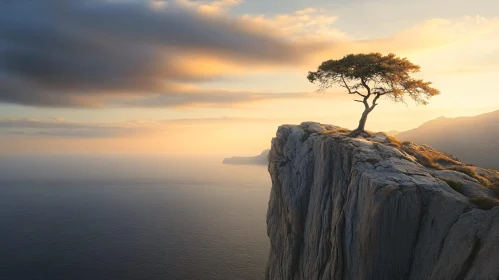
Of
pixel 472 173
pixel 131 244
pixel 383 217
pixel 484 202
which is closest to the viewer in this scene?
pixel 484 202

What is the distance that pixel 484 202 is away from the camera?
75.0 feet

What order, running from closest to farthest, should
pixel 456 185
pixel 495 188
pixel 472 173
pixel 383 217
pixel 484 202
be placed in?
pixel 484 202, pixel 383 217, pixel 456 185, pixel 495 188, pixel 472 173

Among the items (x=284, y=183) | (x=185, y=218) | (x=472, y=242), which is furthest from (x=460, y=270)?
(x=185, y=218)

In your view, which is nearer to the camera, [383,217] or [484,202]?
[484,202]

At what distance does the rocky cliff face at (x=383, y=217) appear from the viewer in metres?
21.0

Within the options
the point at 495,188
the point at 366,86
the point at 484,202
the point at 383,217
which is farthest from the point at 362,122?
the point at 484,202

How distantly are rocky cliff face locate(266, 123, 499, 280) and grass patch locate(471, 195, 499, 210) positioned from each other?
117mm

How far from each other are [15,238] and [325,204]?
159618 millimetres

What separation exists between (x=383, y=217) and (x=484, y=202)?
7.73 meters

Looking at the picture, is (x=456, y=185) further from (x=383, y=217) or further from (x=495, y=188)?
(x=383, y=217)

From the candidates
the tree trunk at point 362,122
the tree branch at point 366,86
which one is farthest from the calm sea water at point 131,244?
the tree branch at point 366,86

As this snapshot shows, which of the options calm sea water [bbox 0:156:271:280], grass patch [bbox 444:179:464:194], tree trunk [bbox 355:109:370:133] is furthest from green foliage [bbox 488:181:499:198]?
calm sea water [bbox 0:156:271:280]

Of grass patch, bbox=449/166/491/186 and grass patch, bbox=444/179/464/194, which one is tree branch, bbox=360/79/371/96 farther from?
grass patch, bbox=444/179/464/194

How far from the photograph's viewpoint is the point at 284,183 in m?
48.3
